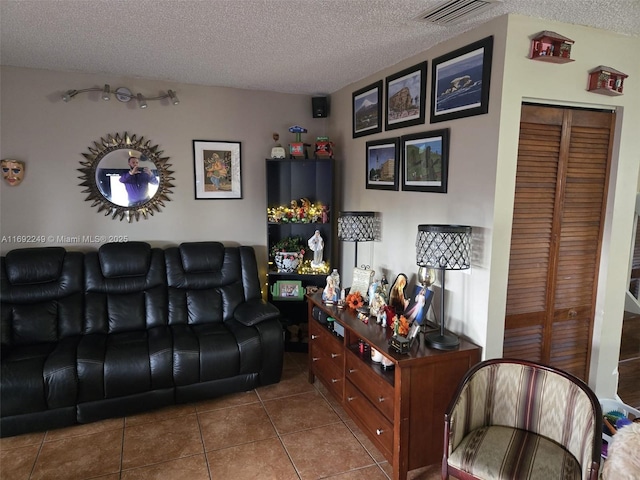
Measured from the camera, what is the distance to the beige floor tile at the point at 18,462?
2236 millimetres

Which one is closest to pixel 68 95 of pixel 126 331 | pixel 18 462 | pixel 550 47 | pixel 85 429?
pixel 126 331

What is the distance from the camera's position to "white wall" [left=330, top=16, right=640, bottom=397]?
6.94 ft

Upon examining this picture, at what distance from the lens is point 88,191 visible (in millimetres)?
3418

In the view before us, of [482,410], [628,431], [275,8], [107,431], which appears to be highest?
[275,8]

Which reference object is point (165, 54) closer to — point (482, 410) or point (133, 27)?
point (133, 27)

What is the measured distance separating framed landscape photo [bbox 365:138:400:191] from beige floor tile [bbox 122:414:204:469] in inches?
83.4

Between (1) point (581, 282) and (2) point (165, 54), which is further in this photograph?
(2) point (165, 54)

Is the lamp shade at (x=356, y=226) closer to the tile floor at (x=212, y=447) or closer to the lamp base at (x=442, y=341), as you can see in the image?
the lamp base at (x=442, y=341)

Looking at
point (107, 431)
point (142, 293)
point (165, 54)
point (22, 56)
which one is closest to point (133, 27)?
point (165, 54)

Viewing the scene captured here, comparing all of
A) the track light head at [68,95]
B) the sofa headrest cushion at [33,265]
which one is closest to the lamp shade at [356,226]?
the sofa headrest cushion at [33,265]

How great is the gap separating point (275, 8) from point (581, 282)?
7.56 ft

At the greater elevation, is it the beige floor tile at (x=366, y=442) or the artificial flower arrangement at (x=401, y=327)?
the artificial flower arrangement at (x=401, y=327)

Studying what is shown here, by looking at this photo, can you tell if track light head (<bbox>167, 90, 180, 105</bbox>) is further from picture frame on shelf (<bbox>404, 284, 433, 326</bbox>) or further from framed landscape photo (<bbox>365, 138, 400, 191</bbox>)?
picture frame on shelf (<bbox>404, 284, 433, 326</bbox>)

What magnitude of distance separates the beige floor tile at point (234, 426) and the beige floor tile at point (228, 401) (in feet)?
0.17
